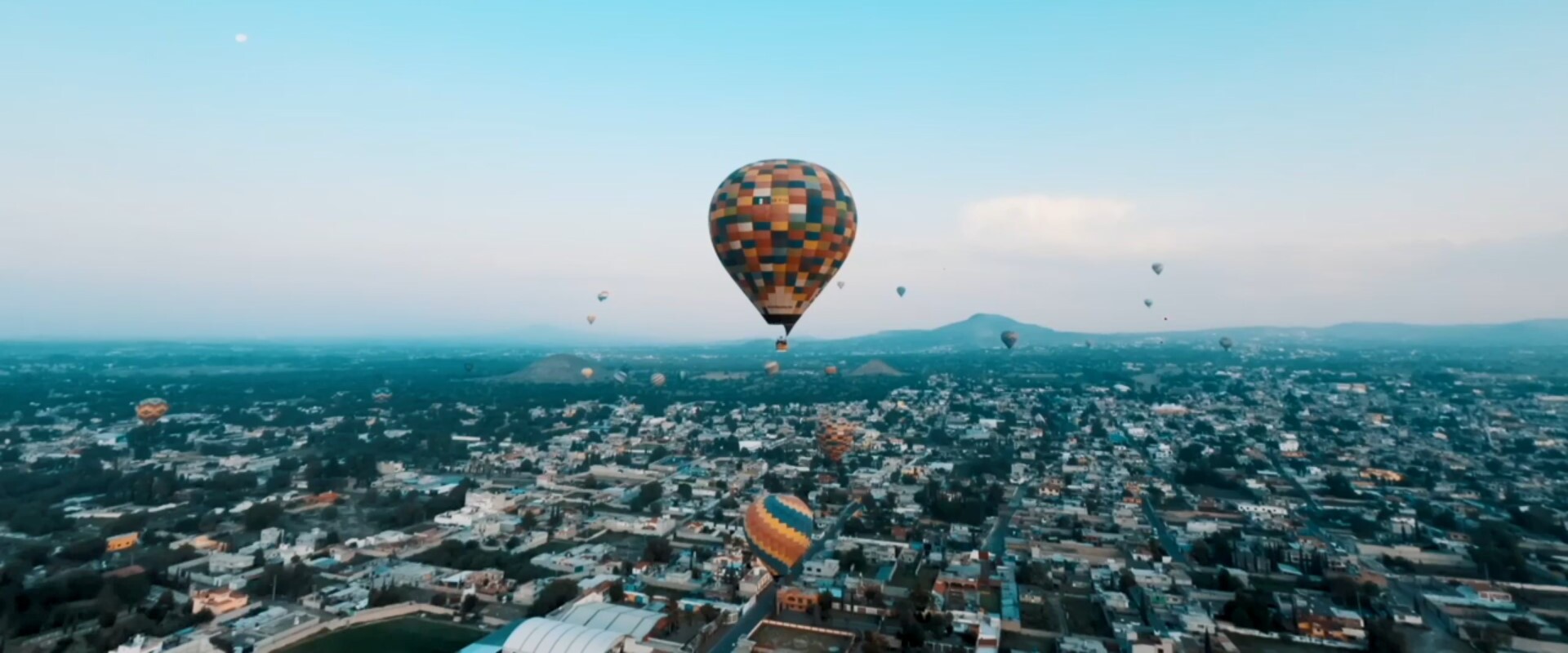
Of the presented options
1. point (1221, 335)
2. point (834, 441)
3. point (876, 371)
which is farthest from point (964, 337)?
point (834, 441)

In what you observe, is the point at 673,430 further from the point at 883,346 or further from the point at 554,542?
the point at 883,346

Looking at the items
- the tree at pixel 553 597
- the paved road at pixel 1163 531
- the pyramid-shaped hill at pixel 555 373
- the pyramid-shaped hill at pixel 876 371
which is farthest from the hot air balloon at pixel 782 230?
the pyramid-shaped hill at pixel 876 371

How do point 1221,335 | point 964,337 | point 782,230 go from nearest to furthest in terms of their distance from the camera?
point 782,230 < point 1221,335 < point 964,337

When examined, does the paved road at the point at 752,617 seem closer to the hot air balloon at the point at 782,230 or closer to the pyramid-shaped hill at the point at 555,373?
the hot air balloon at the point at 782,230

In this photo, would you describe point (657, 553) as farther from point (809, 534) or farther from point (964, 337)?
point (964, 337)

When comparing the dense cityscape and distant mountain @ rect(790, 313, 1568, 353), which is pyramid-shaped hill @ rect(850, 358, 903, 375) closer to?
the dense cityscape
